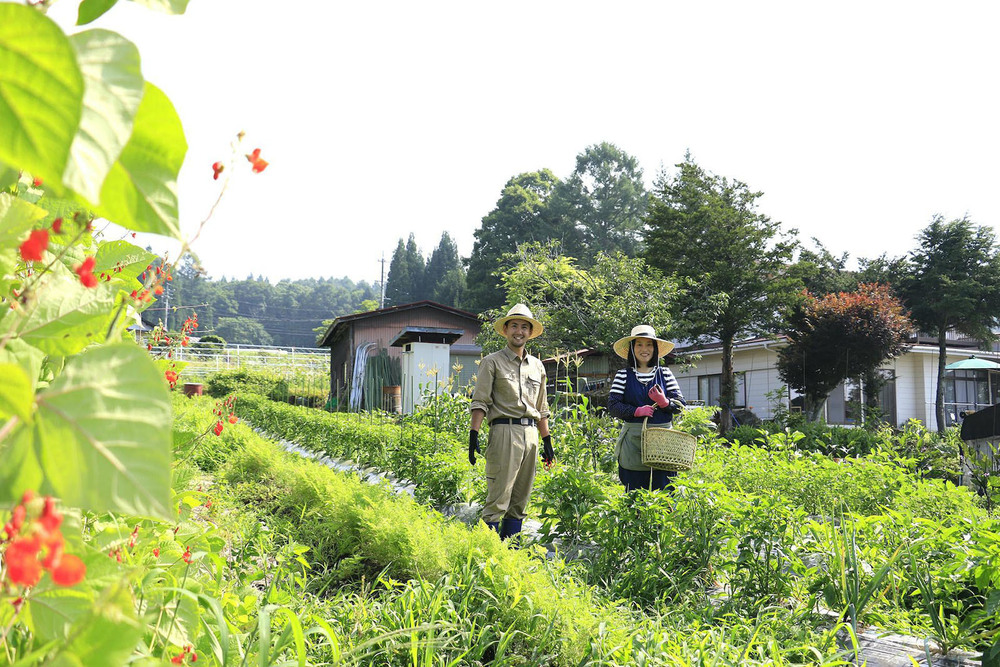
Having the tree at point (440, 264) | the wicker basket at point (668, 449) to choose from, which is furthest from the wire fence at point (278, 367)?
the tree at point (440, 264)

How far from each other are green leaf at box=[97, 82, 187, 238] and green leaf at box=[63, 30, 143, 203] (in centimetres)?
7

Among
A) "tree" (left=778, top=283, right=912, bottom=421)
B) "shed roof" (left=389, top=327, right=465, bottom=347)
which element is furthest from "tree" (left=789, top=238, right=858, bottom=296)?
"shed roof" (left=389, top=327, right=465, bottom=347)

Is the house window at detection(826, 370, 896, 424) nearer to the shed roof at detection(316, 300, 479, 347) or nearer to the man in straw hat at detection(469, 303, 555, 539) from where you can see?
the shed roof at detection(316, 300, 479, 347)

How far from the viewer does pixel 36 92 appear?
411 millimetres

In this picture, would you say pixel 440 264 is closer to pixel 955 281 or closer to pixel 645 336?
pixel 955 281

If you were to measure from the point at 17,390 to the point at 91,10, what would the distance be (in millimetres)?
301

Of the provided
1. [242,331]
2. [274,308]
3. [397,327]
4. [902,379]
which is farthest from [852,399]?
[274,308]

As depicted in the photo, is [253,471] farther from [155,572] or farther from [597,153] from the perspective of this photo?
[597,153]

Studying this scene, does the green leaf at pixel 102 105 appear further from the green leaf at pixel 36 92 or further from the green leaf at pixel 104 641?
the green leaf at pixel 104 641

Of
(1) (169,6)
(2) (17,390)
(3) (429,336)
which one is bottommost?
(2) (17,390)

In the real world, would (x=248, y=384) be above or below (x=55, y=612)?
below

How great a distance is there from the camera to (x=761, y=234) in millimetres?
22953

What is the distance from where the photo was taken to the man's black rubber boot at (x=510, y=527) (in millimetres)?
5484

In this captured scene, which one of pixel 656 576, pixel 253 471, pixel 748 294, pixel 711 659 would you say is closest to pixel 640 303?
pixel 748 294
